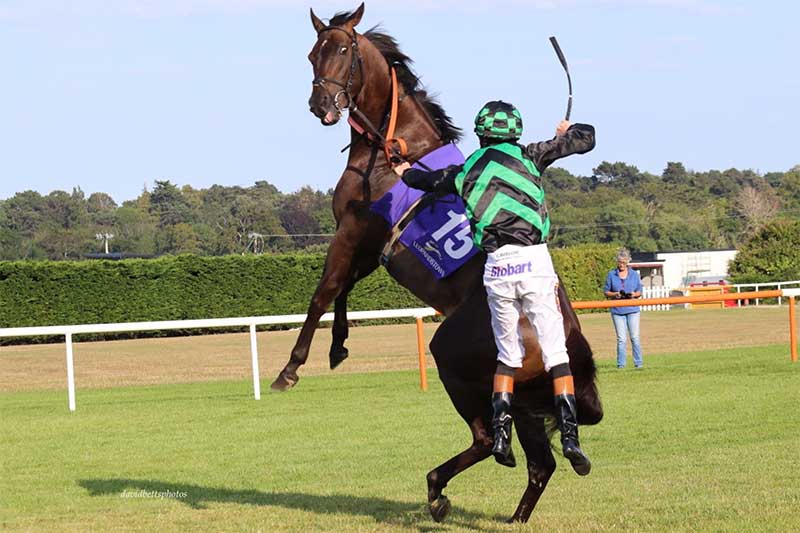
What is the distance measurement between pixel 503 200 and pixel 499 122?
1.22 ft

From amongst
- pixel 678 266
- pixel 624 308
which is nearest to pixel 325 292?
pixel 624 308

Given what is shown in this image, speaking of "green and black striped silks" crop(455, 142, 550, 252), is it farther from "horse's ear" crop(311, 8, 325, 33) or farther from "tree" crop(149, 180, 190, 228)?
"tree" crop(149, 180, 190, 228)

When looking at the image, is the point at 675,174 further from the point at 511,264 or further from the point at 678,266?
the point at 511,264

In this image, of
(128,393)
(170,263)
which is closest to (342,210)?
(128,393)

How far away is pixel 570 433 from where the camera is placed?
4.90 meters

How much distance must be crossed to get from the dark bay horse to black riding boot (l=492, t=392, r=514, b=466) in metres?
0.15

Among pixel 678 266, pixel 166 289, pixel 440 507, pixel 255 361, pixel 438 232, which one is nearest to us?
pixel 440 507

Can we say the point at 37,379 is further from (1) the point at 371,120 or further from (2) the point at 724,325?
(2) the point at 724,325

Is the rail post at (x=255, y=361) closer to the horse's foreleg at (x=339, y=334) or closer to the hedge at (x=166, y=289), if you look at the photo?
the horse's foreleg at (x=339, y=334)

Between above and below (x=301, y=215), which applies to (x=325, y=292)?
below

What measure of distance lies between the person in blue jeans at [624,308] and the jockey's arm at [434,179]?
11149 millimetres

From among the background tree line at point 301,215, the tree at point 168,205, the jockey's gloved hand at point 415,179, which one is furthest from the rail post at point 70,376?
the tree at point 168,205

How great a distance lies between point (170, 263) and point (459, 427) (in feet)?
78.4

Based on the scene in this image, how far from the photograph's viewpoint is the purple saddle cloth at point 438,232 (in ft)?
18.4
